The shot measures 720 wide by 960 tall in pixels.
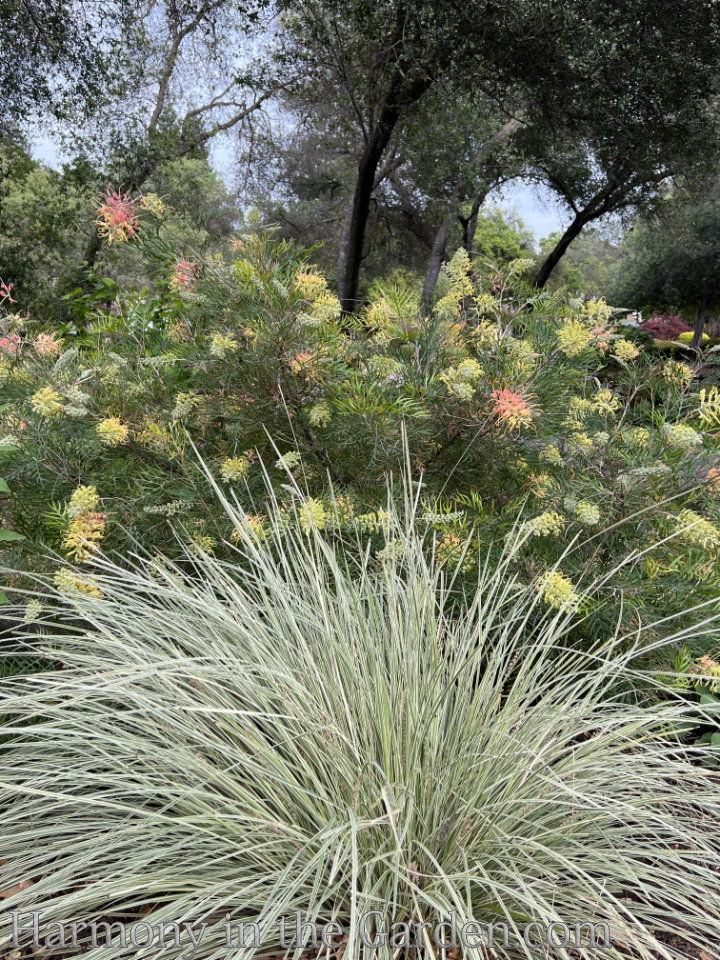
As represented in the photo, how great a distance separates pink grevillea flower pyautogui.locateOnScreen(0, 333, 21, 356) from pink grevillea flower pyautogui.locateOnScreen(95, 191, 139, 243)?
451 mm

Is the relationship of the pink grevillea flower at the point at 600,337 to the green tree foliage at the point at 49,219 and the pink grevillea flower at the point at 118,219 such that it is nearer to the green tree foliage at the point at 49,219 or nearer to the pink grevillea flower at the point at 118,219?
the pink grevillea flower at the point at 118,219

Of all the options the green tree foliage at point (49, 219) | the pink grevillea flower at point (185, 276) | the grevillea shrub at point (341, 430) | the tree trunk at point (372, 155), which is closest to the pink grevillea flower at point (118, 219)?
the grevillea shrub at point (341, 430)

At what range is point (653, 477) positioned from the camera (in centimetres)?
197

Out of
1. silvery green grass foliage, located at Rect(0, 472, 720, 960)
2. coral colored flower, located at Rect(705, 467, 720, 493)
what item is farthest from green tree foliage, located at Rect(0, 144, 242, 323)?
silvery green grass foliage, located at Rect(0, 472, 720, 960)

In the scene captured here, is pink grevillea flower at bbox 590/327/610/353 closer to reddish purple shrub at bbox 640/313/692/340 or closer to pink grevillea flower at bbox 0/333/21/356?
pink grevillea flower at bbox 0/333/21/356

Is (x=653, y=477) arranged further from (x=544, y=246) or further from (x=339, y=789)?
(x=544, y=246)

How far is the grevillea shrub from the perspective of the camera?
1932 millimetres

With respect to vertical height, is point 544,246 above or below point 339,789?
above

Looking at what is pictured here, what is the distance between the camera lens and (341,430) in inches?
78.4

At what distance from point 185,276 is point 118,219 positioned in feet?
0.82

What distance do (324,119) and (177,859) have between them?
10.6 meters

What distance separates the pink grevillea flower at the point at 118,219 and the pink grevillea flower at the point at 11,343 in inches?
17.8

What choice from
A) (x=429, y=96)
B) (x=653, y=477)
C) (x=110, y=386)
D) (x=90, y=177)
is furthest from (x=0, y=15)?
(x=653, y=477)

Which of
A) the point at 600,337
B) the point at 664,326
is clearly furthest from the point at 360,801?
the point at 664,326
